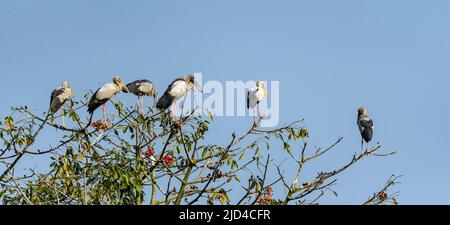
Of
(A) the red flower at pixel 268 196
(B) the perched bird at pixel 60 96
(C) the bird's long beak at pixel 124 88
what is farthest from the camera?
(C) the bird's long beak at pixel 124 88

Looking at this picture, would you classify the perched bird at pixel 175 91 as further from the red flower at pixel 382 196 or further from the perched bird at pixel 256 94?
the red flower at pixel 382 196

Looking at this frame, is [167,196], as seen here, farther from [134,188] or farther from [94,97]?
[94,97]

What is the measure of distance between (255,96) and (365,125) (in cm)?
233

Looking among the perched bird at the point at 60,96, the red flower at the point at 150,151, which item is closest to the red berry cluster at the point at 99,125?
the red flower at the point at 150,151

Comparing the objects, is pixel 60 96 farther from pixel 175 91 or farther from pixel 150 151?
pixel 150 151

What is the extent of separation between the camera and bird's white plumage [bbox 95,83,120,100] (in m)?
14.6

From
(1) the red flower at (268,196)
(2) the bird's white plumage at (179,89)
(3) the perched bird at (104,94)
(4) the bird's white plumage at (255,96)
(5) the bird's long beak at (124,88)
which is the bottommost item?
(1) the red flower at (268,196)

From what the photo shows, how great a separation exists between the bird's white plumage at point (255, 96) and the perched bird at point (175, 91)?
1061 mm

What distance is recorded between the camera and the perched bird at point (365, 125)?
16125 millimetres

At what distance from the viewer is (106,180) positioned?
11258 millimetres

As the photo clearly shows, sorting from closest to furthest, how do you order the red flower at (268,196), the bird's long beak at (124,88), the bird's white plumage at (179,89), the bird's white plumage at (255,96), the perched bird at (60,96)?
the red flower at (268,196)
the perched bird at (60,96)
the bird's white plumage at (179,89)
the bird's long beak at (124,88)
the bird's white plumage at (255,96)

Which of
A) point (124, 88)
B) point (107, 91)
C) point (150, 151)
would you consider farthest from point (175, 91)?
point (150, 151)

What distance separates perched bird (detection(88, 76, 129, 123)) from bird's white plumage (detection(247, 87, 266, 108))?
2586 mm

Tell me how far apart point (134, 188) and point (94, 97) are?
10.7 ft
